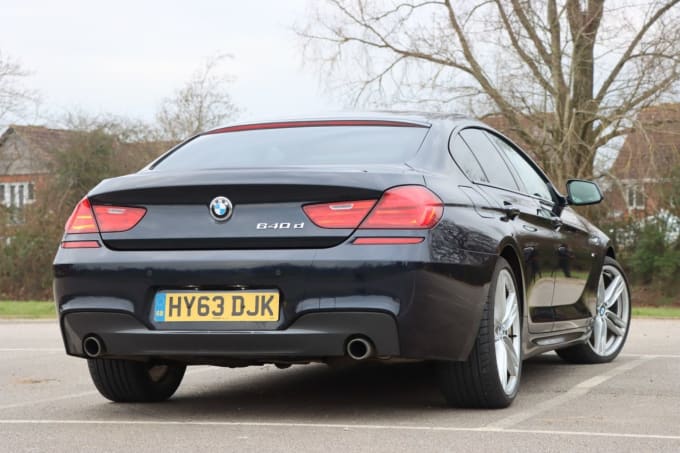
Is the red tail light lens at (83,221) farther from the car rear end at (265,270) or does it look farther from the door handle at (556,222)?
the door handle at (556,222)

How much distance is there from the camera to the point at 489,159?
6785 mm

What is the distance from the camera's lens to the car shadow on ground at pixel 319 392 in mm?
6000

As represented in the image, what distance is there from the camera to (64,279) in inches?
221

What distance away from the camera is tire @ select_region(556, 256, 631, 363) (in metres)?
8.39

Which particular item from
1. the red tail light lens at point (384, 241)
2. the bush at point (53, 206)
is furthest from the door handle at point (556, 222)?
the bush at point (53, 206)

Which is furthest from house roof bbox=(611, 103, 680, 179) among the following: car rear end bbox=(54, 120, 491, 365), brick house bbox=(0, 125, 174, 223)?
car rear end bbox=(54, 120, 491, 365)

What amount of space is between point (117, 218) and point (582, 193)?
3.61m

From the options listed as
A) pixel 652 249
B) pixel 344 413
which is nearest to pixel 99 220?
pixel 344 413

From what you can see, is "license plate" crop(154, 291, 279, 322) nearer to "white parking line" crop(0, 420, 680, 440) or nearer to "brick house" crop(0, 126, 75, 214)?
"white parking line" crop(0, 420, 680, 440)

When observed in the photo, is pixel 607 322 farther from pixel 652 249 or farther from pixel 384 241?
pixel 652 249

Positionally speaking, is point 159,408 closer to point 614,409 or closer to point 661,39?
point 614,409

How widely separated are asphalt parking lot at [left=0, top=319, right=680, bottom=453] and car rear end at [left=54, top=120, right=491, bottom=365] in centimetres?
34

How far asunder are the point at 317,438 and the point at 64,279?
1.46m

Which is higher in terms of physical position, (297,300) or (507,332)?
(297,300)
